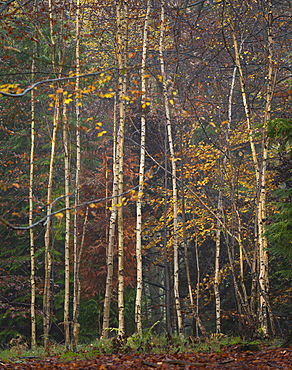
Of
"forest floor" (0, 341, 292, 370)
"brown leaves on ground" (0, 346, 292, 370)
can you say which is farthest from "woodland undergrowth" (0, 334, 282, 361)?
"brown leaves on ground" (0, 346, 292, 370)

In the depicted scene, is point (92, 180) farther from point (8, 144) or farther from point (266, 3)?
point (266, 3)

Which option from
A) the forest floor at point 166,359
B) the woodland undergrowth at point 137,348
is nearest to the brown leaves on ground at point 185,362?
the forest floor at point 166,359

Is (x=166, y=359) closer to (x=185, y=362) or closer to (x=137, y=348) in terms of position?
(x=185, y=362)

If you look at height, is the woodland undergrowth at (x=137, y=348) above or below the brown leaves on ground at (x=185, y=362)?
below

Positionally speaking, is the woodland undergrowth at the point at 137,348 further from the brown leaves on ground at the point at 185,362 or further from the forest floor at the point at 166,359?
the brown leaves on ground at the point at 185,362

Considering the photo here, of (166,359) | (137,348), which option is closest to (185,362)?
(166,359)

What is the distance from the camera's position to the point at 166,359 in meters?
4.85

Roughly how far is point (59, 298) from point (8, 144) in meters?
4.81

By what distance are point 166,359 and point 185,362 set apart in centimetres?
39

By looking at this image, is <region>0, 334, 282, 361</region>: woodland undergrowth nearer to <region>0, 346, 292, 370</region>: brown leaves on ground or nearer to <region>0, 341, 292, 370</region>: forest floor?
<region>0, 341, 292, 370</region>: forest floor

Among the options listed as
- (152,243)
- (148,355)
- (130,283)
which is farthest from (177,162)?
(148,355)

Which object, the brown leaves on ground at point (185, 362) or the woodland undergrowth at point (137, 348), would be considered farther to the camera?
the woodland undergrowth at point (137, 348)

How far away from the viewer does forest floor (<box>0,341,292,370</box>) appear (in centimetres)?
435

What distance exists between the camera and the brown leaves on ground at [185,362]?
168 inches
